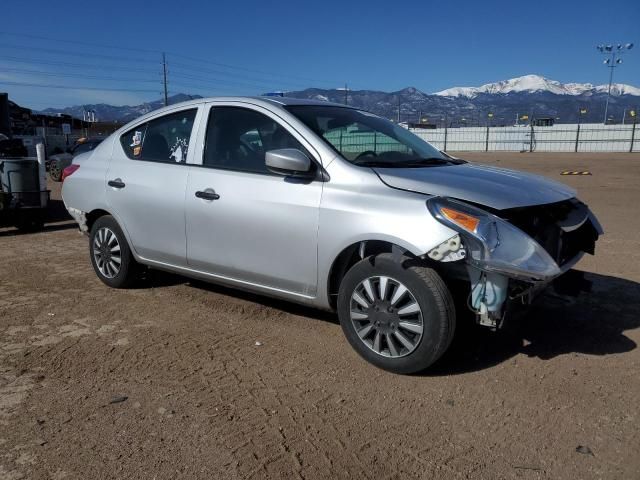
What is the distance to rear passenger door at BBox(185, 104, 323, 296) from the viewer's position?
3828mm

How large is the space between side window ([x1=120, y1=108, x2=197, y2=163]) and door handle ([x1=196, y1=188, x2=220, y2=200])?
1.45ft

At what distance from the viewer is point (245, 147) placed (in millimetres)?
4285

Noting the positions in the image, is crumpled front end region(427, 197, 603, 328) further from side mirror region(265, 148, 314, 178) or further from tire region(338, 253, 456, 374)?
side mirror region(265, 148, 314, 178)

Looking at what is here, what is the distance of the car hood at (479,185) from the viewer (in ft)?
11.1

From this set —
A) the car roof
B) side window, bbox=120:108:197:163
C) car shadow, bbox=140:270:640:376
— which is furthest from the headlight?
side window, bbox=120:108:197:163

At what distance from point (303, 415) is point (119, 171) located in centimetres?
311

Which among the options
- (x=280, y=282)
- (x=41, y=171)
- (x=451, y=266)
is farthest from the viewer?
(x=41, y=171)

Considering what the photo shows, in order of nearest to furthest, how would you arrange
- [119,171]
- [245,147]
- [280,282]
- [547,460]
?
[547,460]
[280,282]
[245,147]
[119,171]

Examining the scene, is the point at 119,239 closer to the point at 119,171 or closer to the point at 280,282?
the point at 119,171

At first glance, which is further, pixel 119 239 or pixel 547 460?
pixel 119 239

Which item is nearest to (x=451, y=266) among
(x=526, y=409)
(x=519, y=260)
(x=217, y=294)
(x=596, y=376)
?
(x=519, y=260)

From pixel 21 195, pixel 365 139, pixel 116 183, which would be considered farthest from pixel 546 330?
pixel 21 195

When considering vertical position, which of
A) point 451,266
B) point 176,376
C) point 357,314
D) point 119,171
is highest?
point 119,171

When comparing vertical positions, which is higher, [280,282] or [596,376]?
[280,282]
